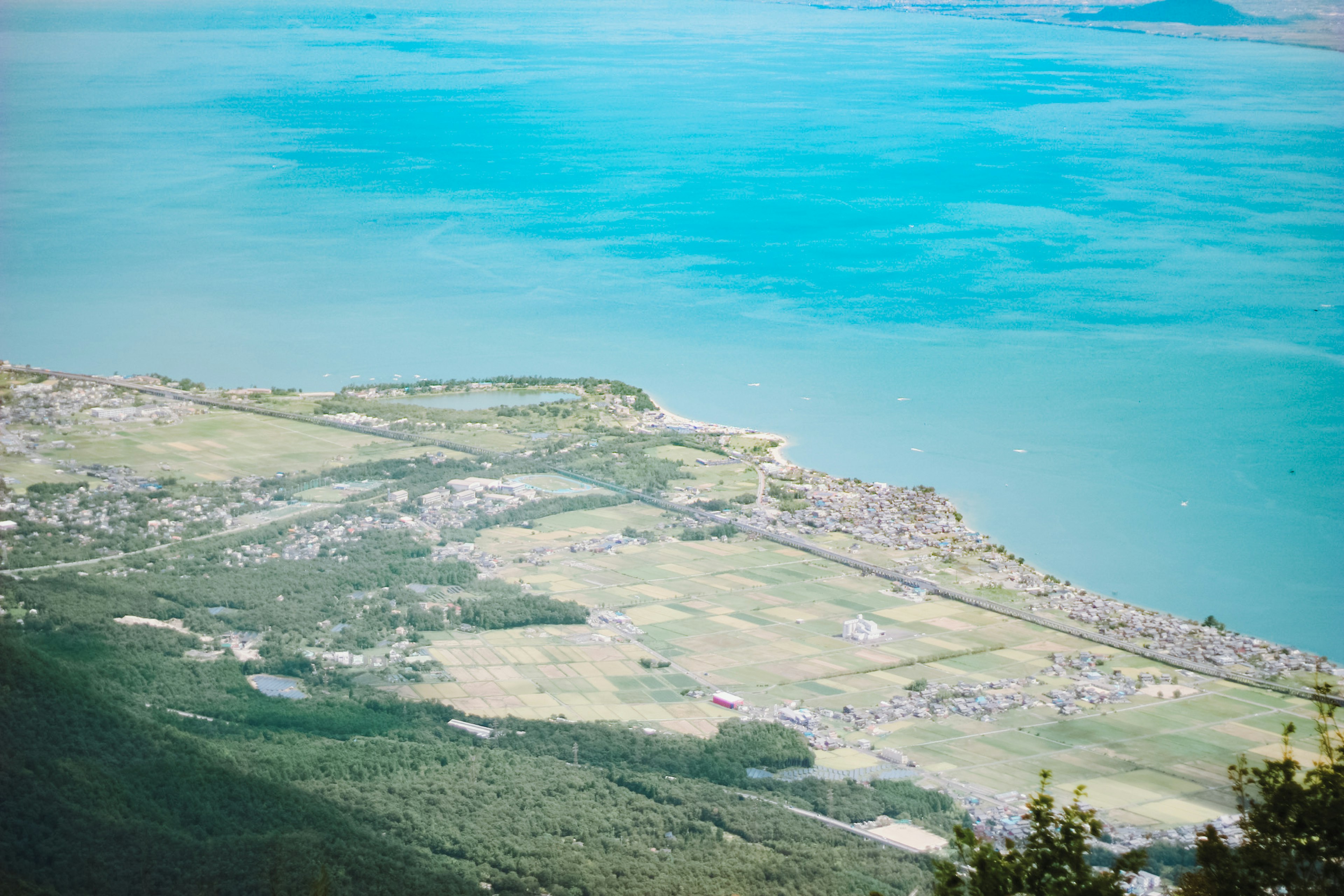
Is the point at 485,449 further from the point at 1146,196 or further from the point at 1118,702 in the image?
the point at 1146,196

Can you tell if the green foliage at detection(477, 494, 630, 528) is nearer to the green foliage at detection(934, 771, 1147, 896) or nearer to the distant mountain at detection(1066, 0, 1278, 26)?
the green foliage at detection(934, 771, 1147, 896)

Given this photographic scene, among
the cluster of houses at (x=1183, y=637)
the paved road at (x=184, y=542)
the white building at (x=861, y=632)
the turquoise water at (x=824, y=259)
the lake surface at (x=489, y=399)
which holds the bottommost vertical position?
the paved road at (x=184, y=542)

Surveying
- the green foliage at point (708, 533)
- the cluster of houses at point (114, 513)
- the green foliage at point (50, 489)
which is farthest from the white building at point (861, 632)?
the green foliage at point (50, 489)

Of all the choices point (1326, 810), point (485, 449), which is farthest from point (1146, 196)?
point (1326, 810)

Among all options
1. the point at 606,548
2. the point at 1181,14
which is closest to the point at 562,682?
the point at 606,548

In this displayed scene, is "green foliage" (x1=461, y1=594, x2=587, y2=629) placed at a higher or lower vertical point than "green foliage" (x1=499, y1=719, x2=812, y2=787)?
higher

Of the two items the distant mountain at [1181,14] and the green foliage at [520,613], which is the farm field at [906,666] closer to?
the green foliage at [520,613]

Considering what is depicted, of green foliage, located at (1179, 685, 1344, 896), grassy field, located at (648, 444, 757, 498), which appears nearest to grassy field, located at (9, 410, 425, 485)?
grassy field, located at (648, 444, 757, 498)
